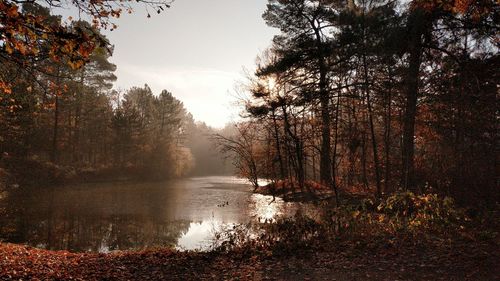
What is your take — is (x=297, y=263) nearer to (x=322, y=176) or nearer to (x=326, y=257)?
(x=326, y=257)

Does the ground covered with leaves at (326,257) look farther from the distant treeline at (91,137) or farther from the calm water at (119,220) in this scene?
the distant treeline at (91,137)

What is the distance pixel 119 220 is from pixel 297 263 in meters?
11.4

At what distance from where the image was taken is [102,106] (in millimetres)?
47219

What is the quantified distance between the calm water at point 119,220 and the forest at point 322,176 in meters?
0.09

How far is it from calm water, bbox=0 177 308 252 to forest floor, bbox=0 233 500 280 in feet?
9.55

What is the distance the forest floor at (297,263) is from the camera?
674 centimetres

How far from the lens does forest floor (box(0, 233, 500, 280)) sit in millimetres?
6742

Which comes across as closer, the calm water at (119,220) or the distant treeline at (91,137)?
the calm water at (119,220)

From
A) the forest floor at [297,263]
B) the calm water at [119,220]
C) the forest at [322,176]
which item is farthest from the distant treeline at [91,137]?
the forest floor at [297,263]

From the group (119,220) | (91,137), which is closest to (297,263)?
(119,220)

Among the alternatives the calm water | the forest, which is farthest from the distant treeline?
the calm water

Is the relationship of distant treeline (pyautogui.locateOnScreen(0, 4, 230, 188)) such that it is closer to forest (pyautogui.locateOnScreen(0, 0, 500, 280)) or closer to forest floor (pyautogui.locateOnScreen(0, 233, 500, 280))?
forest (pyautogui.locateOnScreen(0, 0, 500, 280))

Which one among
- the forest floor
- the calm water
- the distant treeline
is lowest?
the calm water

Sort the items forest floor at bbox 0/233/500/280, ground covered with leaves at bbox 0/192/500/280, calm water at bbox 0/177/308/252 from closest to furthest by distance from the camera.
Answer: forest floor at bbox 0/233/500/280 < ground covered with leaves at bbox 0/192/500/280 < calm water at bbox 0/177/308/252
